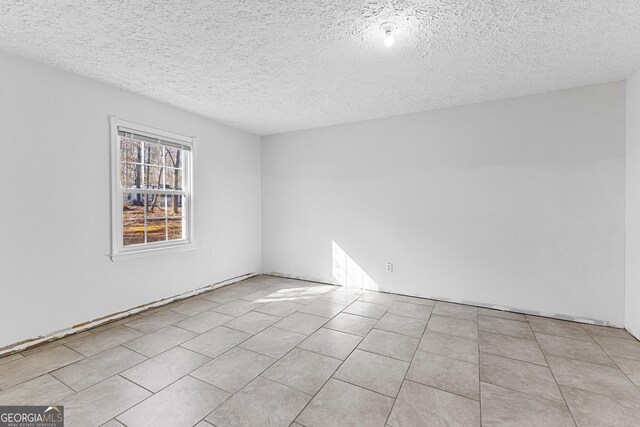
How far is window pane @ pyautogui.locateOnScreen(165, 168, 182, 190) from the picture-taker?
3727mm

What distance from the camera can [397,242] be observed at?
4.03 metres

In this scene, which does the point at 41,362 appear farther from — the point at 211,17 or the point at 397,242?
the point at 397,242

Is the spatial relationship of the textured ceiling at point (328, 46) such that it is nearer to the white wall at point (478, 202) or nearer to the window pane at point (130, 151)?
the white wall at point (478, 202)

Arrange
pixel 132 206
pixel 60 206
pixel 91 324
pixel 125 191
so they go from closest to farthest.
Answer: pixel 60 206 → pixel 91 324 → pixel 125 191 → pixel 132 206

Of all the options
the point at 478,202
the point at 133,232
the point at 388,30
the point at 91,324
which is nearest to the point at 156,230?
the point at 133,232

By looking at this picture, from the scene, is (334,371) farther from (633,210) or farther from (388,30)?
(633,210)

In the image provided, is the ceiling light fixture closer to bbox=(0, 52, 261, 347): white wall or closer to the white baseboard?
bbox=(0, 52, 261, 347): white wall

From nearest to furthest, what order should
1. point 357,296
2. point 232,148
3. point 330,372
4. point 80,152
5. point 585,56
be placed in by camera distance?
1. point 330,372
2. point 585,56
3. point 80,152
4. point 357,296
5. point 232,148

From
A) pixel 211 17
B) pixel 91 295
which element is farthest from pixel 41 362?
pixel 211 17

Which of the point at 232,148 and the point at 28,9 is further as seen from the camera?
the point at 232,148

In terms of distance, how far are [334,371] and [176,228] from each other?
9.23ft

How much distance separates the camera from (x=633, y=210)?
2.77m

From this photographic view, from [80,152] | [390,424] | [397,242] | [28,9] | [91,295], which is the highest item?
[28,9]

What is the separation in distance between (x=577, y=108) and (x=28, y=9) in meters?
4.78
